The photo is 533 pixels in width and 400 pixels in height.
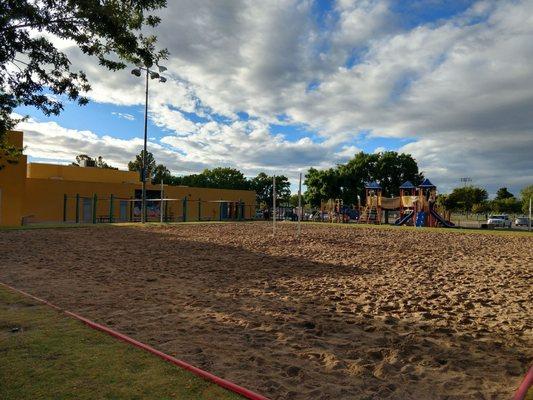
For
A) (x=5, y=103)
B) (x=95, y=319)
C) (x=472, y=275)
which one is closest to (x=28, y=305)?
(x=95, y=319)

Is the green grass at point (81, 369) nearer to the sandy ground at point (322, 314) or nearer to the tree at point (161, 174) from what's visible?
the sandy ground at point (322, 314)

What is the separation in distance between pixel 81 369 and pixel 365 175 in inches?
2230

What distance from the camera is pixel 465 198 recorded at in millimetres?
75125

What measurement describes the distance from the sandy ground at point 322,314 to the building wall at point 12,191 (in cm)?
1974

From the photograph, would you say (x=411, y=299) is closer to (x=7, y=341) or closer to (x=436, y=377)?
(x=436, y=377)

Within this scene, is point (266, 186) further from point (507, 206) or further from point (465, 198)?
point (507, 206)

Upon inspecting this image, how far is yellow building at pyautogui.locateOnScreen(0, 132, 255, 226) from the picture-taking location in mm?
29219

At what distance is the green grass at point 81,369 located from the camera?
349 cm

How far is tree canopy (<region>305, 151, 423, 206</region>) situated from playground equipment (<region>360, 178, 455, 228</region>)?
601 inches

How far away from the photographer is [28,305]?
21.2ft

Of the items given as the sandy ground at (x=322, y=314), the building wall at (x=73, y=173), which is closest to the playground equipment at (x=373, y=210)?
the building wall at (x=73, y=173)

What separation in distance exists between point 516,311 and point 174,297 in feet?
18.5

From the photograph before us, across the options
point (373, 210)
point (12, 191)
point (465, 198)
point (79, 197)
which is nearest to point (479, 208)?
point (465, 198)

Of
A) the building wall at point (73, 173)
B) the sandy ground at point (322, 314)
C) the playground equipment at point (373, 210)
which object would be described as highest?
the building wall at point (73, 173)
